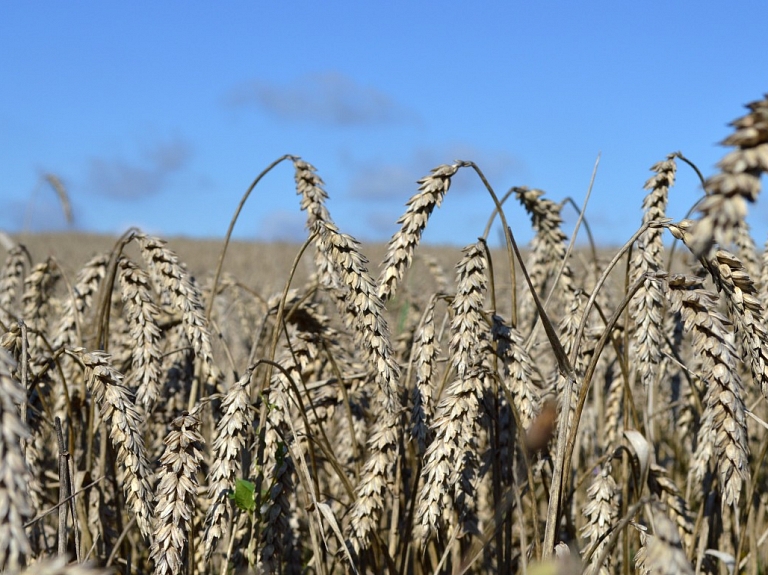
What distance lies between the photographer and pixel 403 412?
236 cm

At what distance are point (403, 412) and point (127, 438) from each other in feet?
2.94

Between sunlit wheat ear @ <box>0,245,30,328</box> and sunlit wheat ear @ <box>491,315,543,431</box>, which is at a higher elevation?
sunlit wheat ear @ <box>0,245,30,328</box>

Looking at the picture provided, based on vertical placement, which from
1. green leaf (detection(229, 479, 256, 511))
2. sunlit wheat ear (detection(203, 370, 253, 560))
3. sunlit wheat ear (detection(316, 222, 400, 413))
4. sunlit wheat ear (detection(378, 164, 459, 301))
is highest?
sunlit wheat ear (detection(378, 164, 459, 301))

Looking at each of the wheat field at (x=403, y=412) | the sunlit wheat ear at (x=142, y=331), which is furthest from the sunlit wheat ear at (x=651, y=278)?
the sunlit wheat ear at (x=142, y=331)

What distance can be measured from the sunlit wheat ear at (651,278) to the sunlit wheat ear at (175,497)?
100 cm

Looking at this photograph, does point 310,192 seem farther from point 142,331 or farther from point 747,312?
point 747,312

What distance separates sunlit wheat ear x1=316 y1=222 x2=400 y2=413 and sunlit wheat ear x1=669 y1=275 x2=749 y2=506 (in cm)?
61

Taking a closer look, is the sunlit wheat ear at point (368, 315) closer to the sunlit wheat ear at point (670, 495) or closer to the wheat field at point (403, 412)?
the wheat field at point (403, 412)

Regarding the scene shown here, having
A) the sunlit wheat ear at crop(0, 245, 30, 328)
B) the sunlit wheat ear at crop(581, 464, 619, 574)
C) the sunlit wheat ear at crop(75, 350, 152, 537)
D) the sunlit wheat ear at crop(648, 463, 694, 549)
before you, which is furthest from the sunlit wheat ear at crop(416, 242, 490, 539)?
the sunlit wheat ear at crop(0, 245, 30, 328)

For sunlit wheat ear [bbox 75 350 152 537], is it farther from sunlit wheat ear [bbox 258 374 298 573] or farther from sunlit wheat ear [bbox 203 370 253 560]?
sunlit wheat ear [bbox 258 374 298 573]

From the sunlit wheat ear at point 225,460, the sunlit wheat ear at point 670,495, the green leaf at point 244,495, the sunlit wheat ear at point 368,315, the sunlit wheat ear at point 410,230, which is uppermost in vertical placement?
the sunlit wheat ear at point 410,230

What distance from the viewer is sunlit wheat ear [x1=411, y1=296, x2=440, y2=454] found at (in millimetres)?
2033

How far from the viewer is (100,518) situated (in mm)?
Answer: 2531

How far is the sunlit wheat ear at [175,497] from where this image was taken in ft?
5.11
